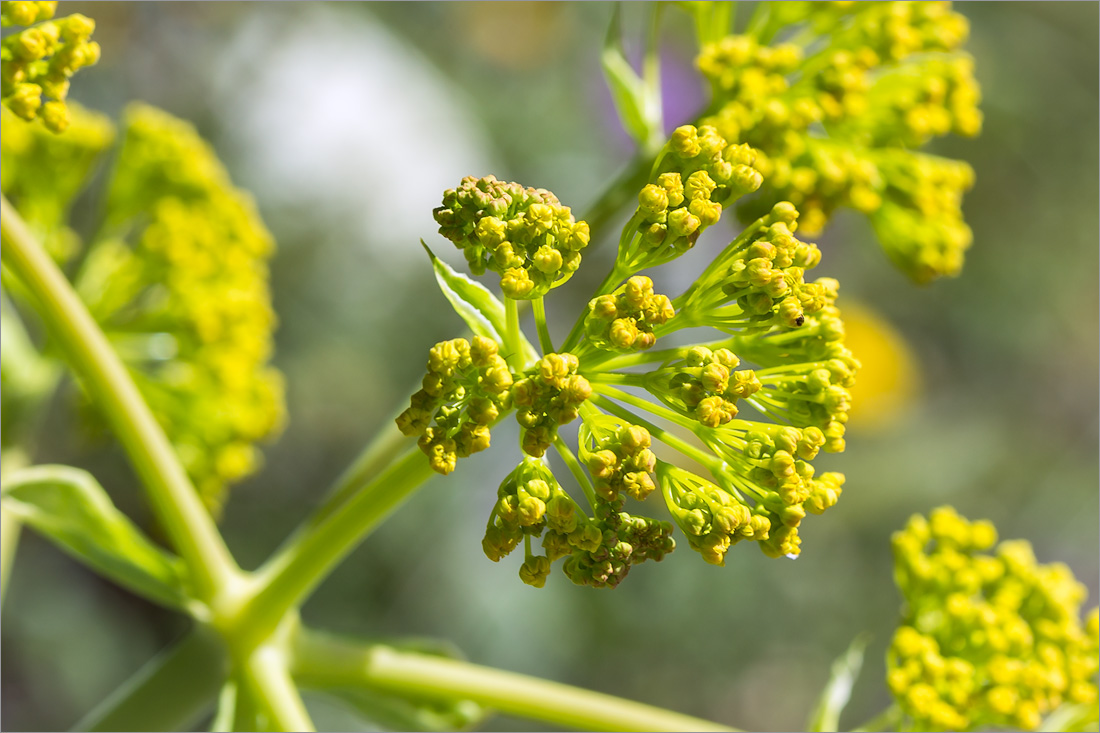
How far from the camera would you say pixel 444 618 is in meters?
5.40

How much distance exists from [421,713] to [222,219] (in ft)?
4.46

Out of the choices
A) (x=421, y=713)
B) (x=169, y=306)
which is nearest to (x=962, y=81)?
(x=421, y=713)

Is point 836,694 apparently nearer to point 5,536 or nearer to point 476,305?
point 476,305

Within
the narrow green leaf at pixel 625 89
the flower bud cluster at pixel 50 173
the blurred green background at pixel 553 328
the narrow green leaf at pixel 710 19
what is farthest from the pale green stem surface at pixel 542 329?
the blurred green background at pixel 553 328

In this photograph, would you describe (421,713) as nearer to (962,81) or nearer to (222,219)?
(222,219)

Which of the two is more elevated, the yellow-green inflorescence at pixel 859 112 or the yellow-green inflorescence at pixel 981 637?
the yellow-green inflorescence at pixel 859 112

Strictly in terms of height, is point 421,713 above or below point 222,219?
below

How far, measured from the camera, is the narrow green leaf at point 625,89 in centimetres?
207

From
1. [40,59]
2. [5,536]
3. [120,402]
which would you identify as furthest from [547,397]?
[5,536]

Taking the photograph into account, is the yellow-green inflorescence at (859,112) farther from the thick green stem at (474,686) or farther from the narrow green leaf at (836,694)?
the thick green stem at (474,686)

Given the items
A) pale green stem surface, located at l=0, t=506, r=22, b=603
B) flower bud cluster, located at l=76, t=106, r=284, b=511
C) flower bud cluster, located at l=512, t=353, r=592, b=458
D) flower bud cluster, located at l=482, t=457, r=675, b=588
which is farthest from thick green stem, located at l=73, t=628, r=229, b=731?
flower bud cluster, located at l=512, t=353, r=592, b=458

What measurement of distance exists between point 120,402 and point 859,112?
1.53 metres

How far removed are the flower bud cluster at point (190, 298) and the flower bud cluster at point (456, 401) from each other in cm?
133

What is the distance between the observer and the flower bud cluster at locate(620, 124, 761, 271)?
1289mm
